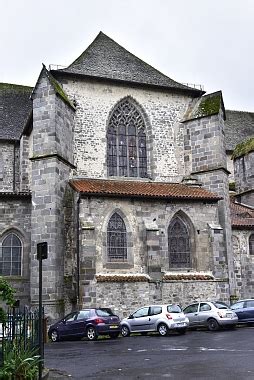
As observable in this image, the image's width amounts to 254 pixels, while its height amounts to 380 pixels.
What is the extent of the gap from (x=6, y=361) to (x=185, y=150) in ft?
62.9

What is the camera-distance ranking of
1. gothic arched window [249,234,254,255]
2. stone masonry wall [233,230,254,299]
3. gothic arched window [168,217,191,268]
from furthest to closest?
gothic arched window [249,234,254,255], stone masonry wall [233,230,254,299], gothic arched window [168,217,191,268]

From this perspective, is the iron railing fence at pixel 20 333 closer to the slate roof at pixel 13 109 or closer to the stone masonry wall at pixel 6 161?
the stone masonry wall at pixel 6 161

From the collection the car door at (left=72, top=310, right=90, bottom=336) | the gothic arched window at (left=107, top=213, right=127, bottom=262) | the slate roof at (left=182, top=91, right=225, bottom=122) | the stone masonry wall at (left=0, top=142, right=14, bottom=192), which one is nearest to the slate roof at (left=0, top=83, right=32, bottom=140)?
the stone masonry wall at (left=0, top=142, right=14, bottom=192)

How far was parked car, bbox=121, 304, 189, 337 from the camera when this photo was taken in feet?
59.6

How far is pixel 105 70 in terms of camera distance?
2653cm

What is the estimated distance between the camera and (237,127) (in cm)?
4097

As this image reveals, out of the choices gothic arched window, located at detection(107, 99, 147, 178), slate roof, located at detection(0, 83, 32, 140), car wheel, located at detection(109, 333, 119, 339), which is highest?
slate roof, located at detection(0, 83, 32, 140)

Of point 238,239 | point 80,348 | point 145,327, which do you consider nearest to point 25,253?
point 145,327

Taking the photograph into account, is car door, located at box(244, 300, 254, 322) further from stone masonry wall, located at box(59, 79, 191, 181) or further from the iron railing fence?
the iron railing fence

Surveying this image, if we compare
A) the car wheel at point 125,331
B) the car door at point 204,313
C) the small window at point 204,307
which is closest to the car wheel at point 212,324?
the car door at point 204,313

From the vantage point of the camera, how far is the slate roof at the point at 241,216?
28.7 m

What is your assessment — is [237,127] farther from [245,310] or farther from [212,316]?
[212,316]

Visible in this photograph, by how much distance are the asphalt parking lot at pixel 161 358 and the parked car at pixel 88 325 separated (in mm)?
876

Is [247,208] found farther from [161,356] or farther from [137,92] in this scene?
[161,356]
